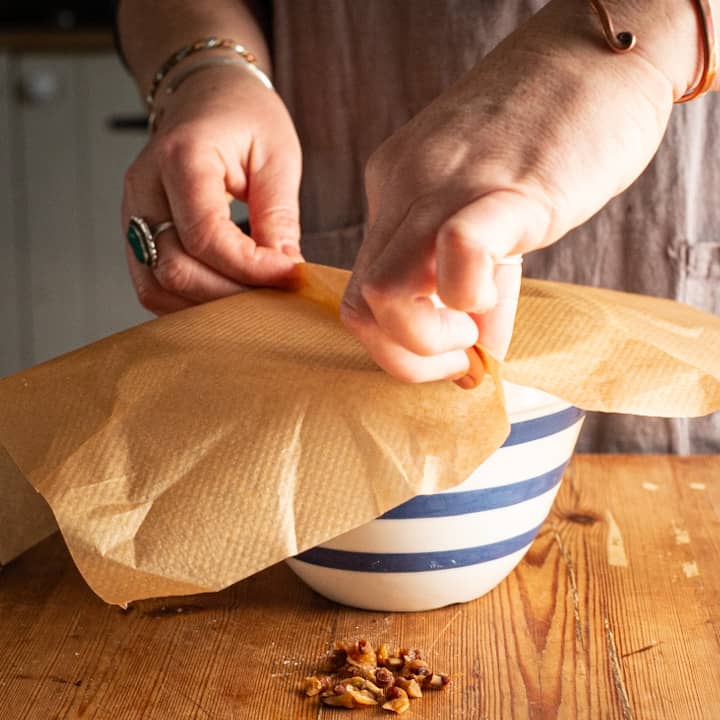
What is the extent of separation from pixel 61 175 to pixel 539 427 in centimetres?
184

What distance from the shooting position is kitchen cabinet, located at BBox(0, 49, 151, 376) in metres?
2.12

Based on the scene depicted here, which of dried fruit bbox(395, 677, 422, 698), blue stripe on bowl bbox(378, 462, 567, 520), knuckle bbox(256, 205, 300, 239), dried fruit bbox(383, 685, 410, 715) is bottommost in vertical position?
dried fruit bbox(395, 677, 422, 698)

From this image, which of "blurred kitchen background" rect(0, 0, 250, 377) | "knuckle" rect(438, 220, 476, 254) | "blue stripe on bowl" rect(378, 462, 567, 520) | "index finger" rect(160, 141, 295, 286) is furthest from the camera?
"blurred kitchen background" rect(0, 0, 250, 377)

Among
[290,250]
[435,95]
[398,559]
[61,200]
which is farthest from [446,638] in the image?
[61,200]

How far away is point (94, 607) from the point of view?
58 cm

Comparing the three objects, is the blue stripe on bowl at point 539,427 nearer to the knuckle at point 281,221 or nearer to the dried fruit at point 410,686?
the dried fruit at point 410,686

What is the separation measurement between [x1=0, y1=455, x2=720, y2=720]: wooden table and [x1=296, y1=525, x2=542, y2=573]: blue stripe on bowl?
33 mm

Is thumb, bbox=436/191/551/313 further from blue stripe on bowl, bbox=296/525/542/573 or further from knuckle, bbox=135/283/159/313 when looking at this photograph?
knuckle, bbox=135/283/159/313

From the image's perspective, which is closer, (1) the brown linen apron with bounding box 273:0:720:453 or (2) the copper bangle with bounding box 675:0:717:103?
(2) the copper bangle with bounding box 675:0:717:103

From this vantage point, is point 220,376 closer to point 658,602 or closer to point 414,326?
point 414,326

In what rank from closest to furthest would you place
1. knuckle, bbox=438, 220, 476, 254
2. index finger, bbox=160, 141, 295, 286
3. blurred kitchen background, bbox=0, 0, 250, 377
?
knuckle, bbox=438, 220, 476, 254 < index finger, bbox=160, 141, 295, 286 < blurred kitchen background, bbox=0, 0, 250, 377

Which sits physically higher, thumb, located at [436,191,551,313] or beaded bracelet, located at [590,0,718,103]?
beaded bracelet, located at [590,0,718,103]

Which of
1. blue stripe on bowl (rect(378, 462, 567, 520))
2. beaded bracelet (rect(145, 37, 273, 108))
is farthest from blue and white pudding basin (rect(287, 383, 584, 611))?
beaded bracelet (rect(145, 37, 273, 108))

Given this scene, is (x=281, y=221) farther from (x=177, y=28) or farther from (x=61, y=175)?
(x=61, y=175)
